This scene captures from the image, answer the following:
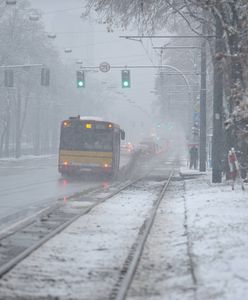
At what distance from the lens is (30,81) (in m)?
72.3

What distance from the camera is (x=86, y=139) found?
35.0m

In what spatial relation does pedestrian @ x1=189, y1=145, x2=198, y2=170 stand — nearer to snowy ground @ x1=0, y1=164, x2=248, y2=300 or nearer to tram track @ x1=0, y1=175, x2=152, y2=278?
tram track @ x1=0, y1=175, x2=152, y2=278

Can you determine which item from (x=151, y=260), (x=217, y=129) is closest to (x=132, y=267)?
(x=151, y=260)

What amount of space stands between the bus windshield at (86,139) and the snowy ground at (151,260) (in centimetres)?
1702

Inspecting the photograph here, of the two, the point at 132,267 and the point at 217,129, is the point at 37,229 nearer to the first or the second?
the point at 132,267

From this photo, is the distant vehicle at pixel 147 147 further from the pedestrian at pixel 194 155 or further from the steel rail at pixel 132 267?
the steel rail at pixel 132 267

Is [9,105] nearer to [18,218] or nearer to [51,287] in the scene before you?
[18,218]

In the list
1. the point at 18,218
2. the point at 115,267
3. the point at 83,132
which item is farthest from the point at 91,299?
the point at 83,132

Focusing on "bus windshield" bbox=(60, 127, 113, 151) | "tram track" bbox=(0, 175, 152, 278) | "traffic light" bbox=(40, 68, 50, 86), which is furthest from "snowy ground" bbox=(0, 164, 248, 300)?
"traffic light" bbox=(40, 68, 50, 86)

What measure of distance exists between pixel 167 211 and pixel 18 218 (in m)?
3.77

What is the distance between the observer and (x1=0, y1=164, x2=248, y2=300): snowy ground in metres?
8.94

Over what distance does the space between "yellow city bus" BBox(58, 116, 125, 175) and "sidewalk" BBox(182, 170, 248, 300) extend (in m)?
14.7

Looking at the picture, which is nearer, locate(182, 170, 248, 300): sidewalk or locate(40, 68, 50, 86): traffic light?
locate(182, 170, 248, 300): sidewalk

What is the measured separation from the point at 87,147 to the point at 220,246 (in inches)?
922
